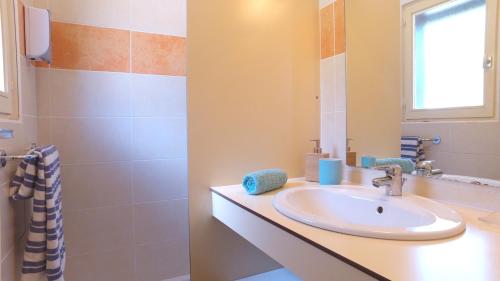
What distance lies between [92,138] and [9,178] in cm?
52

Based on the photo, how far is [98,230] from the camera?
1554 millimetres

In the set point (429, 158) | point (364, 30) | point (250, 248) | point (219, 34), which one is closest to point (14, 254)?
point (250, 248)

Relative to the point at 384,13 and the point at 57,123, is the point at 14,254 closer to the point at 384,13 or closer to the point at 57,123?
the point at 57,123

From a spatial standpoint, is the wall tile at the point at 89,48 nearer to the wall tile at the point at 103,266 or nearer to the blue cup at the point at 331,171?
the wall tile at the point at 103,266

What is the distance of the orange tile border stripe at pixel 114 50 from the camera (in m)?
1.45

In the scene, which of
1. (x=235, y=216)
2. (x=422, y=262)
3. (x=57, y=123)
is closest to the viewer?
(x=422, y=262)

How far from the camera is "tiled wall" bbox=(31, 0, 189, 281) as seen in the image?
146 cm

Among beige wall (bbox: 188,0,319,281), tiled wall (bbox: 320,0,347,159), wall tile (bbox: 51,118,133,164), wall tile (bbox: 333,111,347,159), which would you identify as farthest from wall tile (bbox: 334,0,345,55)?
wall tile (bbox: 51,118,133,164)

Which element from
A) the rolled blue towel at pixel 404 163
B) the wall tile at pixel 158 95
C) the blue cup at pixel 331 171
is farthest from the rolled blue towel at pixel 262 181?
the wall tile at pixel 158 95

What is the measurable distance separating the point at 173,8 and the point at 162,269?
1.49 meters

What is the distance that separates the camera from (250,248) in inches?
66.1

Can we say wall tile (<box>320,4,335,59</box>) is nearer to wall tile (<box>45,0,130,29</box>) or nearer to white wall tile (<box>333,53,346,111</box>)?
white wall tile (<box>333,53,346,111</box>)

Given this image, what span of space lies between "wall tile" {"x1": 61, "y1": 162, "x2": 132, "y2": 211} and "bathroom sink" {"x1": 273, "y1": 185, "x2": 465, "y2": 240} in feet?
2.89

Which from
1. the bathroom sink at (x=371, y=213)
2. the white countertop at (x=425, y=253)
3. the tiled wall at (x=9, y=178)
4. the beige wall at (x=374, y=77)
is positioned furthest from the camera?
the beige wall at (x=374, y=77)
